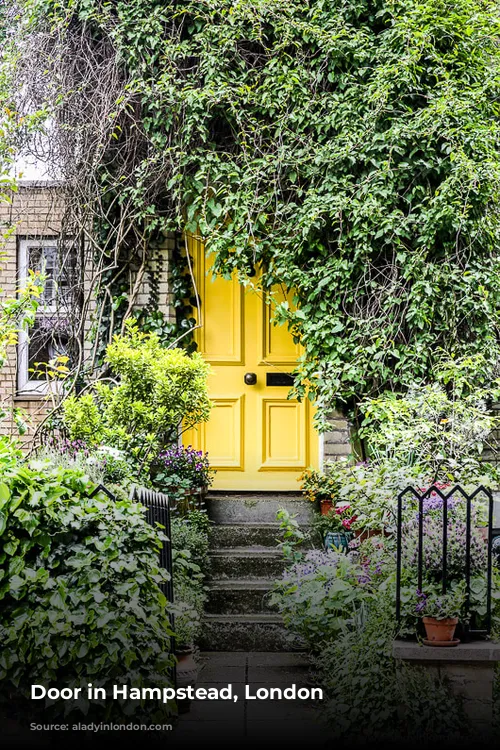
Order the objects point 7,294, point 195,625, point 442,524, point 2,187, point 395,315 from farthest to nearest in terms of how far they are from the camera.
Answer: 1. point 7,294
2. point 2,187
3. point 395,315
4. point 195,625
5. point 442,524

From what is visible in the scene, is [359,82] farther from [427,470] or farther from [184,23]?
[427,470]

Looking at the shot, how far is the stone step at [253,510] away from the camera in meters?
7.45

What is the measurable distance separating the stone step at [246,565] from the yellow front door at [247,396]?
3.72 ft

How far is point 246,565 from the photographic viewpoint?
22.6 feet

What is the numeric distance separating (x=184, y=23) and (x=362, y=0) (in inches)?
61.8

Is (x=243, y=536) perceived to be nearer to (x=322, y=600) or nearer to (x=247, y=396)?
(x=247, y=396)

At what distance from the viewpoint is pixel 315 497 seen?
7.39 m

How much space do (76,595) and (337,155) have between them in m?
4.71

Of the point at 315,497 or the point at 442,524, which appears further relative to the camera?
the point at 315,497

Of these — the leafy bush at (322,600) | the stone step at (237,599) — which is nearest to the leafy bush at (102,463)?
the leafy bush at (322,600)

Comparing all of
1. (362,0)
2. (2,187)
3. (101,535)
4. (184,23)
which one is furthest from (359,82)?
(101,535)

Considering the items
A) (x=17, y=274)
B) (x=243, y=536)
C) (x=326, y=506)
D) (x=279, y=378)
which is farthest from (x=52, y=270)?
(x=326, y=506)

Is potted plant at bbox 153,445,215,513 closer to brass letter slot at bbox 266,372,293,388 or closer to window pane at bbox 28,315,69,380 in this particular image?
brass letter slot at bbox 266,372,293,388

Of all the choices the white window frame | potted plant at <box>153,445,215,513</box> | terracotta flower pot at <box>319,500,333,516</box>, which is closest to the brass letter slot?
potted plant at <box>153,445,215,513</box>
